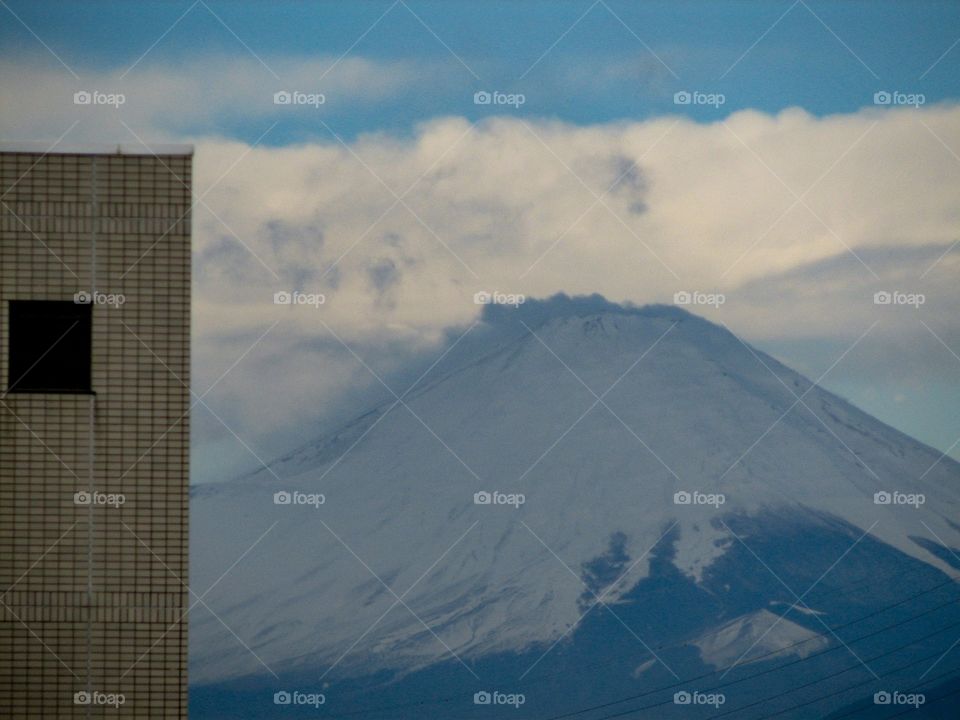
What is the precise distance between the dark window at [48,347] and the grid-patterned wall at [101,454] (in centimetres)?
9

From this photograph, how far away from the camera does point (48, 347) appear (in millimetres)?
12359

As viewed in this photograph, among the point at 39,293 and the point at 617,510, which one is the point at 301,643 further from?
the point at 39,293

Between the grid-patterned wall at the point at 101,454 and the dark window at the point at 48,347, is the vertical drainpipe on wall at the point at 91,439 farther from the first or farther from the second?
the dark window at the point at 48,347

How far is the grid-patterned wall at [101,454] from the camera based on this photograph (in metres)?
12.2

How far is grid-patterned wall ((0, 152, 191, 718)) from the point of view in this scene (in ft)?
40.1

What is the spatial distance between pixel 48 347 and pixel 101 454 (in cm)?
125

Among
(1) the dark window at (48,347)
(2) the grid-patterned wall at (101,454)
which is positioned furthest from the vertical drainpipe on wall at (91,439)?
(1) the dark window at (48,347)

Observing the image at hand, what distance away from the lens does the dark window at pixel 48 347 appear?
12273 millimetres

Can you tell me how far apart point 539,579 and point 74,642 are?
2967 centimetres

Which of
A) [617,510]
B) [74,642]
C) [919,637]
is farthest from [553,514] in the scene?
[74,642]

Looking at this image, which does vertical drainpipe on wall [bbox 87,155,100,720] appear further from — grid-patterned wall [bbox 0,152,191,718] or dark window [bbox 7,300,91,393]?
dark window [bbox 7,300,91,393]

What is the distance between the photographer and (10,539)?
40.5 feet

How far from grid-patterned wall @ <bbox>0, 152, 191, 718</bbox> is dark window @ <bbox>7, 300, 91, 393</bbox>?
92mm

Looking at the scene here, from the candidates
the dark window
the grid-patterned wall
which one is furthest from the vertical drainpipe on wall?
the dark window
